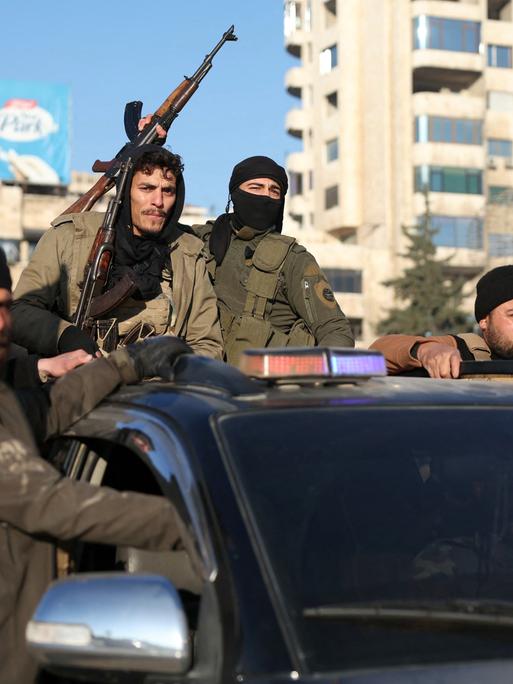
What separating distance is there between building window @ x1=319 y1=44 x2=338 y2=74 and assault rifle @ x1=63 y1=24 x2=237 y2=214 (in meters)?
61.5

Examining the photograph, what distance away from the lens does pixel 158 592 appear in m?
2.20

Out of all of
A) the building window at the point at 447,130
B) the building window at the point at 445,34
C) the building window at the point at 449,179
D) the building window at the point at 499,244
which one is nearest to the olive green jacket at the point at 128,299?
the building window at the point at 449,179

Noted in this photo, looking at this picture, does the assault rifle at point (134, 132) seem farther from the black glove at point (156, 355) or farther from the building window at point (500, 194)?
the building window at point (500, 194)

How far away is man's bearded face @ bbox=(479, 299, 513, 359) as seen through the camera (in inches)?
188

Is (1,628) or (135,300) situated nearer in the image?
(1,628)

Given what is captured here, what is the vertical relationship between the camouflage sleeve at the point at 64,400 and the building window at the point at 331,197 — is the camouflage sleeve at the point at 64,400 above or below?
below

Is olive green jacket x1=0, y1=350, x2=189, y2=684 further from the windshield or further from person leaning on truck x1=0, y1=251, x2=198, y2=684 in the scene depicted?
the windshield

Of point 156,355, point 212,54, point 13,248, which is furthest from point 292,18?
point 156,355

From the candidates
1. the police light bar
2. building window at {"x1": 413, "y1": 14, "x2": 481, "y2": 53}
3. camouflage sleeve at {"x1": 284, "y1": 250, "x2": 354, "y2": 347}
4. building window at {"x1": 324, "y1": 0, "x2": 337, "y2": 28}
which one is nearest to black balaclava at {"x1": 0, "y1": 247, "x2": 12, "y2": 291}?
the police light bar

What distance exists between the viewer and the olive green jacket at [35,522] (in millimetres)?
2553

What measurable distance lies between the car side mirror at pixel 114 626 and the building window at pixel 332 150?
6502 cm

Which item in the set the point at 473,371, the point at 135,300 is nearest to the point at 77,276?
the point at 135,300

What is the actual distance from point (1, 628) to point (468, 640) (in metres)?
0.91

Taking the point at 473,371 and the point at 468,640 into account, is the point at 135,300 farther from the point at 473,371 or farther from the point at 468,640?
the point at 468,640
